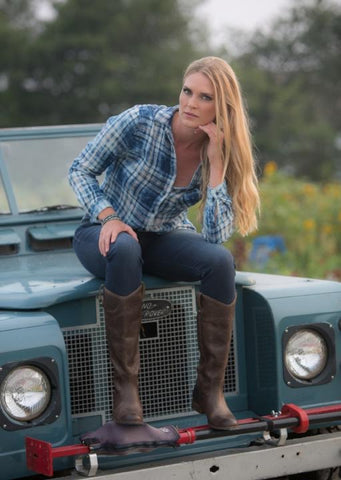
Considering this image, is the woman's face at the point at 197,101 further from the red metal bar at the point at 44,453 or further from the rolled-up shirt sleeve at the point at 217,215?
Result: the red metal bar at the point at 44,453

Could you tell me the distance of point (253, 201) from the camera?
423 centimetres

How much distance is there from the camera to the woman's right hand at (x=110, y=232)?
12.8ft

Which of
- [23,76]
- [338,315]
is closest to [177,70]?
[23,76]

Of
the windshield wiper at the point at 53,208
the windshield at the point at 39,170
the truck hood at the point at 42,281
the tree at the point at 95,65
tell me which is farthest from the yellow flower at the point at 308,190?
the tree at the point at 95,65

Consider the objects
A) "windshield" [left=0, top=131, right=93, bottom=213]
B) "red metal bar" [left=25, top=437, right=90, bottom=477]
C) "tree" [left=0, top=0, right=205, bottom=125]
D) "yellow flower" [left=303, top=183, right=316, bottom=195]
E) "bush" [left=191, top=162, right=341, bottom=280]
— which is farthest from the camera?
"tree" [left=0, top=0, right=205, bottom=125]

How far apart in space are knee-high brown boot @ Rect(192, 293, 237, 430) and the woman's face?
2.43 ft

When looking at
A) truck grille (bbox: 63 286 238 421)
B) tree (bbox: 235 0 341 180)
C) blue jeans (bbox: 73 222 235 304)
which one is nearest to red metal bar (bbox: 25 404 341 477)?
truck grille (bbox: 63 286 238 421)

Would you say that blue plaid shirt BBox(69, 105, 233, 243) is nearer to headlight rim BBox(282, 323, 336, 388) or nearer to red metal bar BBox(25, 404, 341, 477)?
headlight rim BBox(282, 323, 336, 388)

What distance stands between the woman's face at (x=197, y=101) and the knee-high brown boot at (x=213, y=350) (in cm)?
74

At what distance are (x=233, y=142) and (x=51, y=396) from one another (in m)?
1.31

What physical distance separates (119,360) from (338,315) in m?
1.09

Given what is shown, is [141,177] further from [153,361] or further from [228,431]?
[228,431]

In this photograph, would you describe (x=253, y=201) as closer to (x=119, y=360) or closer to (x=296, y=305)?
(x=296, y=305)

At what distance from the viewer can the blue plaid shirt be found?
163 inches
